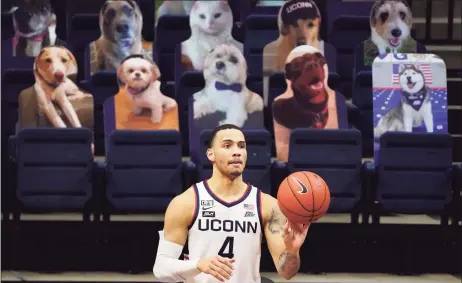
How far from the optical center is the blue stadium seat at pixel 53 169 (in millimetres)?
6926

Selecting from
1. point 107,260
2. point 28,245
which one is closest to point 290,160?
point 107,260

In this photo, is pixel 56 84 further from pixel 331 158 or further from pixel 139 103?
pixel 331 158

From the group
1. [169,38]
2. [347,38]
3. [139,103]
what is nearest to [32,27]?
[169,38]

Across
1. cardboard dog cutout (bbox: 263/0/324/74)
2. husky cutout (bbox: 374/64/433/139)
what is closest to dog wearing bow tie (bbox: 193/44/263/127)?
cardboard dog cutout (bbox: 263/0/324/74)

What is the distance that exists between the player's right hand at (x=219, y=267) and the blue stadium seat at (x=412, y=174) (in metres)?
3.19

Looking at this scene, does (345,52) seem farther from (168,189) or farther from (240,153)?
(240,153)

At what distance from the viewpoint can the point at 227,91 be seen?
759 cm

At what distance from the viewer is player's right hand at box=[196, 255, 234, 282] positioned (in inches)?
158

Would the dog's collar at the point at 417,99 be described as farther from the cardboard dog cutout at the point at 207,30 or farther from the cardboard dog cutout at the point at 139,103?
the cardboard dog cutout at the point at 139,103

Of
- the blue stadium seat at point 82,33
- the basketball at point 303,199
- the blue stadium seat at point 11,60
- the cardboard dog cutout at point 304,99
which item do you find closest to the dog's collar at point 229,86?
the cardboard dog cutout at point 304,99

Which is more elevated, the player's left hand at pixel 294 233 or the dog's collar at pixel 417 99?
the dog's collar at pixel 417 99

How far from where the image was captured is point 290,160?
7012mm

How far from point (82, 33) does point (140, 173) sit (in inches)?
73.5

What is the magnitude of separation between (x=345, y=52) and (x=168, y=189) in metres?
2.21
